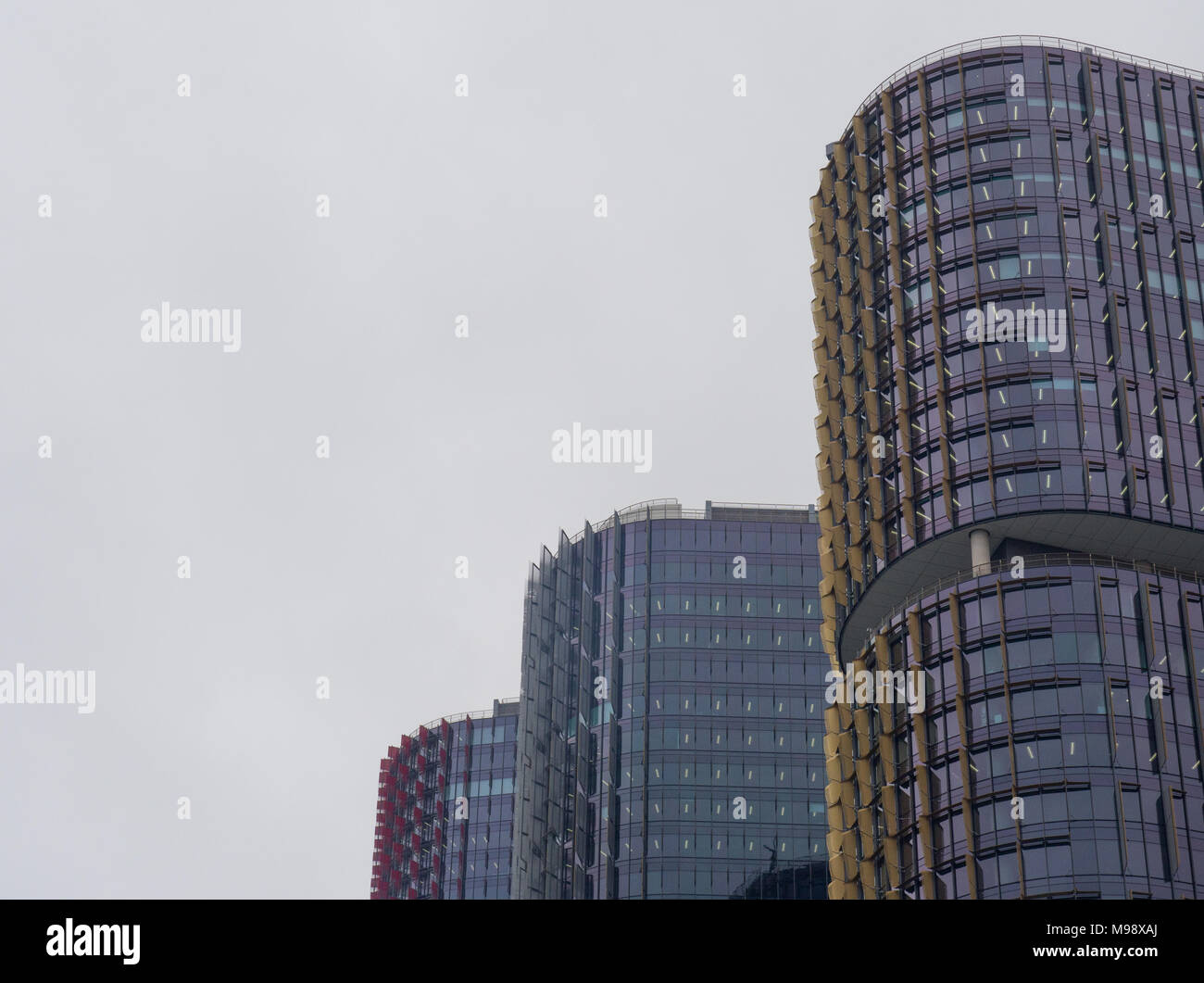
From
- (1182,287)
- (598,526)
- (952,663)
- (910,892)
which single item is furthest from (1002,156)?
(598,526)

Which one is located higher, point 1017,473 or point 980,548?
point 1017,473

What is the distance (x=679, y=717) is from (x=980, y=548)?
68.1 m

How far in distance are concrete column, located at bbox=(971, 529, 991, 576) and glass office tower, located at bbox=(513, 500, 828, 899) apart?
63.0 metres

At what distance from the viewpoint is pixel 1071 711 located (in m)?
107

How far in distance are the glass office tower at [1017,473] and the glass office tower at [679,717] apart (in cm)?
4507

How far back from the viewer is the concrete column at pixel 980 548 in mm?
115938

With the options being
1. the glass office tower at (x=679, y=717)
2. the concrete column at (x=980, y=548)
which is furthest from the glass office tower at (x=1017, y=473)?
the glass office tower at (x=679, y=717)

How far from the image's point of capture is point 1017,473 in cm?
11619

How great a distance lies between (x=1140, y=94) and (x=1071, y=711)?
5224 centimetres

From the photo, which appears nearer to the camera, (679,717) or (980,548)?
(980,548)

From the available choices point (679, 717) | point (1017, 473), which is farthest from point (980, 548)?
point (679, 717)

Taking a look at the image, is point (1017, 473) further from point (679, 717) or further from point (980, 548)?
point (679, 717)
